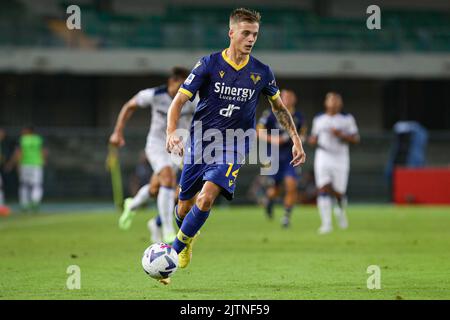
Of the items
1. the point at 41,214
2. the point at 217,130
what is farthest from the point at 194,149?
the point at 41,214

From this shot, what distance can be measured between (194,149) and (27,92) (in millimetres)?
28584

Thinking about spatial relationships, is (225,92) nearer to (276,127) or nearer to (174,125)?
(174,125)

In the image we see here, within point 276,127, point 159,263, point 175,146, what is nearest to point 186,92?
point 175,146

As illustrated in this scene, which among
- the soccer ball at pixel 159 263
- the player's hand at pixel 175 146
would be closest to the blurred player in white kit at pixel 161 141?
the soccer ball at pixel 159 263

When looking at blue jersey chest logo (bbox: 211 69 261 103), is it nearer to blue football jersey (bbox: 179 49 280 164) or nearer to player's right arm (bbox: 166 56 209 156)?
blue football jersey (bbox: 179 49 280 164)

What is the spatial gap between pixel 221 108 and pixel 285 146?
9919mm

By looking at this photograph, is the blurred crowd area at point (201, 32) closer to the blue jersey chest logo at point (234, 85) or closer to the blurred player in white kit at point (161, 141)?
the blurred player in white kit at point (161, 141)

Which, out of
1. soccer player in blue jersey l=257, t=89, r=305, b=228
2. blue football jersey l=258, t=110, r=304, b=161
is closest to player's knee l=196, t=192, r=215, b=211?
soccer player in blue jersey l=257, t=89, r=305, b=228

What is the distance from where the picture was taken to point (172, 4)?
3719cm

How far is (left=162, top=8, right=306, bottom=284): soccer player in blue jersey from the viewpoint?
8.74 meters

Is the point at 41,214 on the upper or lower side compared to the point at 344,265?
lower

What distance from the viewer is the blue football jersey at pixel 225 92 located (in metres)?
8.90

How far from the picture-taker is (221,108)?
901 centimetres
